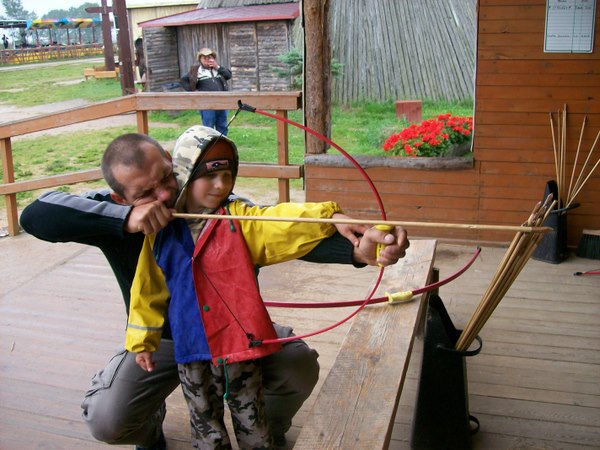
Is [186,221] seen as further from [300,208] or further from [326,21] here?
[326,21]

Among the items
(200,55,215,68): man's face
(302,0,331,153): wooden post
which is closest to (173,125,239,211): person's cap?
(302,0,331,153): wooden post

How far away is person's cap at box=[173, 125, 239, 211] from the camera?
6.26 ft

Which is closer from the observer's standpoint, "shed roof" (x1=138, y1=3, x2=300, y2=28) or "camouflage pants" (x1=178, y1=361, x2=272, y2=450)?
"camouflage pants" (x1=178, y1=361, x2=272, y2=450)

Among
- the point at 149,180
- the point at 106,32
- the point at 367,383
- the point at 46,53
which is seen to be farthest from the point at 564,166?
the point at 46,53

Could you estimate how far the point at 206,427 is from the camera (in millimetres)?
2035

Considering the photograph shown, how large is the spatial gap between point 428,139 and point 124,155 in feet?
11.7

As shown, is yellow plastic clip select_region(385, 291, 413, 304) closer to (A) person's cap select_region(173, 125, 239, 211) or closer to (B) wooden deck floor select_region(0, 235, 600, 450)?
(B) wooden deck floor select_region(0, 235, 600, 450)

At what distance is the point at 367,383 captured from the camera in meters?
1.98

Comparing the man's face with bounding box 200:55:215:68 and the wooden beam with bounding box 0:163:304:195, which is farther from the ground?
the man's face with bounding box 200:55:215:68

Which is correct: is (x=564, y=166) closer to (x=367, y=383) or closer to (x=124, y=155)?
(x=367, y=383)

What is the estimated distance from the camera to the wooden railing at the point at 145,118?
4.99 metres

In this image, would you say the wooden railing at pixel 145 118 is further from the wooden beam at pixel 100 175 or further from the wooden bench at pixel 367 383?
the wooden bench at pixel 367 383

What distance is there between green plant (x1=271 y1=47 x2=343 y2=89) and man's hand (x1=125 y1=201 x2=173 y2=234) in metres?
11.4

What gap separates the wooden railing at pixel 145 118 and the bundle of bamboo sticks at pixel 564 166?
5.71ft
